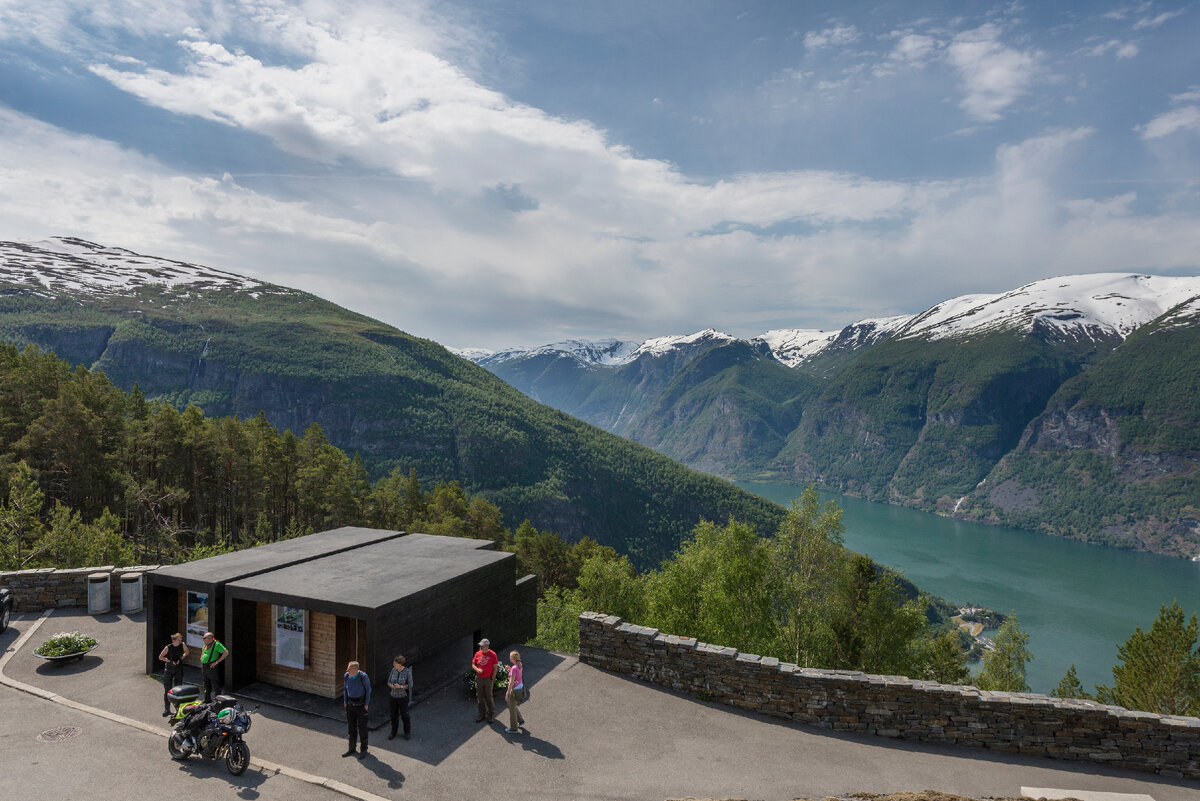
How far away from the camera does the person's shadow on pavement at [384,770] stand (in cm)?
1130

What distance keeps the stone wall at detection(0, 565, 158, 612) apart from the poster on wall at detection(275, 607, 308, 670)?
853 cm

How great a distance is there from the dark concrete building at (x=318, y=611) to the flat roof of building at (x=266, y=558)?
0.05 meters

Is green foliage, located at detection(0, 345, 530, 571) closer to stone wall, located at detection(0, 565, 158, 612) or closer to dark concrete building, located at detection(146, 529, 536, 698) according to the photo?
stone wall, located at detection(0, 565, 158, 612)

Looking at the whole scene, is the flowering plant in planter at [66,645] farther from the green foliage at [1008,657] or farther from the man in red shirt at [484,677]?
the green foliage at [1008,657]

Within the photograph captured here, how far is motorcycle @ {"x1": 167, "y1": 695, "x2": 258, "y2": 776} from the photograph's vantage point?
37.1 ft

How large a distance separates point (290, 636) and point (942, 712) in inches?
611

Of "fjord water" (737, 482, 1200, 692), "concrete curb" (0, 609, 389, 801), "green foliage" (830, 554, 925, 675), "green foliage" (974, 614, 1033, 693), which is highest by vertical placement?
"concrete curb" (0, 609, 389, 801)

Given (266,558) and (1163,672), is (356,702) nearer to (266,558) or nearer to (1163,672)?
(266,558)

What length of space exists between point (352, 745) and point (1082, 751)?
15.8 m

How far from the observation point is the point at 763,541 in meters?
32.6

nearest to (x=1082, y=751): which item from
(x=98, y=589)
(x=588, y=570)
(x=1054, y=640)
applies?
(x=98, y=589)

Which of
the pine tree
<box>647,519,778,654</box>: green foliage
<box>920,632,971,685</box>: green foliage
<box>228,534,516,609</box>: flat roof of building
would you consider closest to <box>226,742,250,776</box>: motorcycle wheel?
<box>228,534,516,609</box>: flat roof of building

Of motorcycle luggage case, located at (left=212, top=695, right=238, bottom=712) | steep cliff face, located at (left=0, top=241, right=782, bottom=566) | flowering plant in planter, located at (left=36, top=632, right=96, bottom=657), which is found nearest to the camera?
motorcycle luggage case, located at (left=212, top=695, right=238, bottom=712)

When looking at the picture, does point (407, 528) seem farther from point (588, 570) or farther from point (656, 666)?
point (656, 666)
